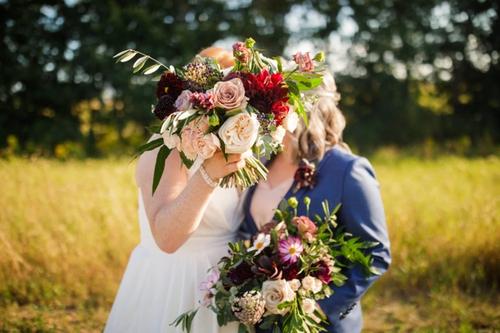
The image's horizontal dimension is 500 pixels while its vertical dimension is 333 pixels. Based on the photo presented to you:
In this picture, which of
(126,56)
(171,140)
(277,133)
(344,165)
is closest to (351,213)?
(344,165)

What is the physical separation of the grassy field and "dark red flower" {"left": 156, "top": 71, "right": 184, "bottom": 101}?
272 cm

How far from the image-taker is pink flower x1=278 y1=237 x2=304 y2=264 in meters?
1.98

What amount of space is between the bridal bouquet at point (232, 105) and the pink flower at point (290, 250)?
1.13 ft

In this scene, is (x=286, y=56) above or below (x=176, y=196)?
above

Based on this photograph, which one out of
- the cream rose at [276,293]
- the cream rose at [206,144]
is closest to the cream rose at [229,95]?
the cream rose at [206,144]

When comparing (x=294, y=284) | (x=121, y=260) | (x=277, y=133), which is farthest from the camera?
(x=121, y=260)

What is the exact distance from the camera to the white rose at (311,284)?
197 centimetres

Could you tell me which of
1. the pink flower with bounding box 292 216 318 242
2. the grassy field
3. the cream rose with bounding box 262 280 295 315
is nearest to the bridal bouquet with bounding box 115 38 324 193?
the pink flower with bounding box 292 216 318 242

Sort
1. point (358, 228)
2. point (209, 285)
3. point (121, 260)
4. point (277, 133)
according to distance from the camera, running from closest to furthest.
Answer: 1. point (277, 133)
2. point (209, 285)
3. point (358, 228)
4. point (121, 260)

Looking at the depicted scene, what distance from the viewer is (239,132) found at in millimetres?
1641

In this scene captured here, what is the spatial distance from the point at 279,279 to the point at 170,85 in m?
0.93

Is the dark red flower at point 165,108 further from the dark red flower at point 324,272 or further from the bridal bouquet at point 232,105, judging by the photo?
the dark red flower at point 324,272

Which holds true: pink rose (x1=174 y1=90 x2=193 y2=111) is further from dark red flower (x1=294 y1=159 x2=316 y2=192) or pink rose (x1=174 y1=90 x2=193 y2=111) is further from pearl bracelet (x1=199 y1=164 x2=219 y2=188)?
dark red flower (x1=294 y1=159 x2=316 y2=192)

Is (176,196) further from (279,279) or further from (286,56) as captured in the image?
(286,56)
